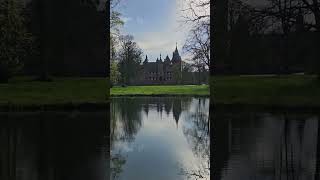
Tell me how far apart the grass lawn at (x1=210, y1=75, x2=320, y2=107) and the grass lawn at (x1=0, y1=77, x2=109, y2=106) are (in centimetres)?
471

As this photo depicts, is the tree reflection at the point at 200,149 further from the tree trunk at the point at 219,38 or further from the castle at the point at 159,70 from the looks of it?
the castle at the point at 159,70

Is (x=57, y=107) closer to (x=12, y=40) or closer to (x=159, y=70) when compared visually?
(x=12, y=40)

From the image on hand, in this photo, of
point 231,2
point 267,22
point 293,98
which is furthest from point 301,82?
point 231,2

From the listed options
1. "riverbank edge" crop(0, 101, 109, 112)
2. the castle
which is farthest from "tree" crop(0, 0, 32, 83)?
the castle

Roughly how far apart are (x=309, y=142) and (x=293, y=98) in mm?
8919

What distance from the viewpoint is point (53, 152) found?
8125 mm

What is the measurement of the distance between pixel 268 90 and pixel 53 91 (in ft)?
27.4

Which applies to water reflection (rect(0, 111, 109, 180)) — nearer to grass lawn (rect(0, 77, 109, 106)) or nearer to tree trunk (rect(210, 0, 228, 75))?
grass lawn (rect(0, 77, 109, 106))

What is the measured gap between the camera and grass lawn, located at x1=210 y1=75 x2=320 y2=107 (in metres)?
17.5

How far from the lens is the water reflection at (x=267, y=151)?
6227 millimetres

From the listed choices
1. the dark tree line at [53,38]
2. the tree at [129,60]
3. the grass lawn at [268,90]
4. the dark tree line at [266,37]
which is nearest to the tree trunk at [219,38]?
the dark tree line at [266,37]

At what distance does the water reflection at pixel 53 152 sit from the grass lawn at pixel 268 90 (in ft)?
22.1

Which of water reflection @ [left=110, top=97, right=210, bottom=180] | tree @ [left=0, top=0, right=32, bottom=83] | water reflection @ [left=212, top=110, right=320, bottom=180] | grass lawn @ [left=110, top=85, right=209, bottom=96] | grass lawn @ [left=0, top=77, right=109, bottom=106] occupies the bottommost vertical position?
grass lawn @ [left=110, top=85, right=209, bottom=96]

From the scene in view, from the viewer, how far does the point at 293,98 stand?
17.5m
